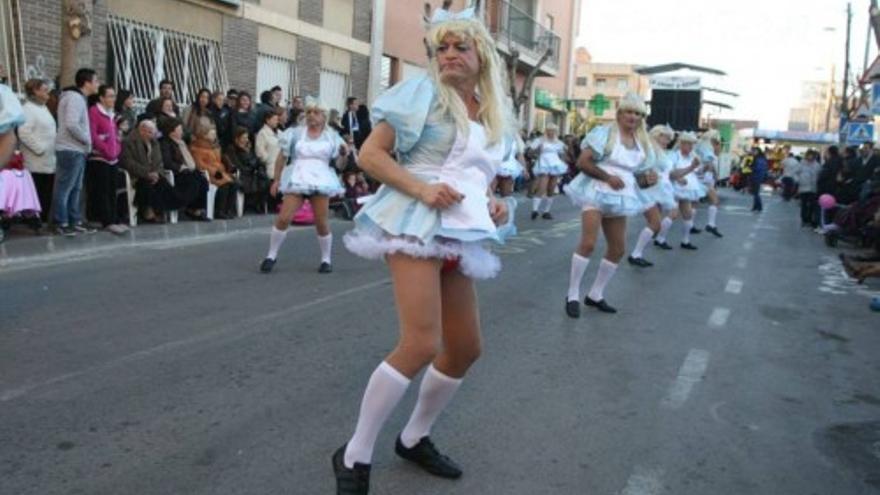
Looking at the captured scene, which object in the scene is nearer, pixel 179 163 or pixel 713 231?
pixel 179 163

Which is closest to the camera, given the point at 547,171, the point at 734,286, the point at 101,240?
the point at 734,286

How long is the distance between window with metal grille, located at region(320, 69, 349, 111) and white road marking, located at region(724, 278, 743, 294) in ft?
43.4

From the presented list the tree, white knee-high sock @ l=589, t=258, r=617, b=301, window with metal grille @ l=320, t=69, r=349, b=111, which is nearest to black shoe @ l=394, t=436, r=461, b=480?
white knee-high sock @ l=589, t=258, r=617, b=301

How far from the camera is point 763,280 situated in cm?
1127

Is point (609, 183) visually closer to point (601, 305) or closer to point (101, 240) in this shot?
point (601, 305)

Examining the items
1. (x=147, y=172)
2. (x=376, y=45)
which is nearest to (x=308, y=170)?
(x=147, y=172)

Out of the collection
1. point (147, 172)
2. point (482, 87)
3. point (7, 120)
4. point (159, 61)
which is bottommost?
point (147, 172)

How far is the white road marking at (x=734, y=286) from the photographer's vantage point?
400 inches

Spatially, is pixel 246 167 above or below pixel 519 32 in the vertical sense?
below

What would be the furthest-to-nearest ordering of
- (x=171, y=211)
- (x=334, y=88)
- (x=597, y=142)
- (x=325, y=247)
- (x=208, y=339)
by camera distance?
(x=334, y=88) < (x=171, y=211) < (x=325, y=247) < (x=597, y=142) < (x=208, y=339)

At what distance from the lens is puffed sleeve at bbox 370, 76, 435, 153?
11.2 ft

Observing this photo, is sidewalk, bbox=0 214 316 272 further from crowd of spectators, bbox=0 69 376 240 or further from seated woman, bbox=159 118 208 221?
seated woman, bbox=159 118 208 221

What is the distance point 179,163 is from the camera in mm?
12633

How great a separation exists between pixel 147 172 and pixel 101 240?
4.54 feet
